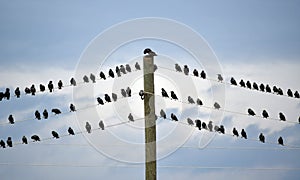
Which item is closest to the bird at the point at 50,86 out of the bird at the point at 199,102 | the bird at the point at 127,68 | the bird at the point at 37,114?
the bird at the point at 37,114

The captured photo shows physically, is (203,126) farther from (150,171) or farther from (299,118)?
(299,118)

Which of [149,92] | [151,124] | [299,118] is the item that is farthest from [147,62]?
[299,118]

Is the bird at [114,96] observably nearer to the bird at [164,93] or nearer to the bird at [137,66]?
the bird at [137,66]

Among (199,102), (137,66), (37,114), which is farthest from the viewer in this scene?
(37,114)

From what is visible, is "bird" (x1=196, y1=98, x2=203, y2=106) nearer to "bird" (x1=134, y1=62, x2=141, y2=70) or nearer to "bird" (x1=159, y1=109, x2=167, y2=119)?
"bird" (x1=159, y1=109, x2=167, y2=119)

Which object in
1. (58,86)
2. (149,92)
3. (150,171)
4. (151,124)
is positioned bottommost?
(150,171)

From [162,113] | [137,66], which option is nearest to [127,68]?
[137,66]

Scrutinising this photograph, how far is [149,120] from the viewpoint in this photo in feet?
47.3

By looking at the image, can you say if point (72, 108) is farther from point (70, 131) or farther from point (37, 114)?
point (37, 114)

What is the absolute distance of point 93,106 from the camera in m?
16.8

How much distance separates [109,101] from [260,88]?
5615mm

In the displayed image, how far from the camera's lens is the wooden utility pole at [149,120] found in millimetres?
14266

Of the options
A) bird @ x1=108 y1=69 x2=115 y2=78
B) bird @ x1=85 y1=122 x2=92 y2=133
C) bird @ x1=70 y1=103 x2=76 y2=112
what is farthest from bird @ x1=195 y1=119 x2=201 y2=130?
bird @ x1=70 y1=103 x2=76 y2=112

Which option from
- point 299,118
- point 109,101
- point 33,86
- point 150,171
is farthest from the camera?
point 299,118
